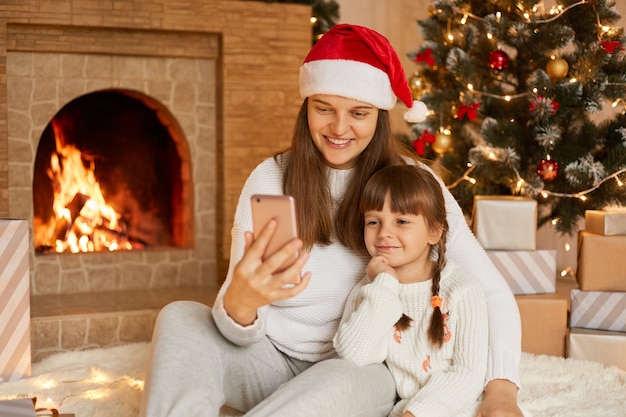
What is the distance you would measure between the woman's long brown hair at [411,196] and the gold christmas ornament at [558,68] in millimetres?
1389

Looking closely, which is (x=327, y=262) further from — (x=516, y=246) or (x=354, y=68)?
(x=516, y=246)

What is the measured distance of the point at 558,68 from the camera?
9.75ft

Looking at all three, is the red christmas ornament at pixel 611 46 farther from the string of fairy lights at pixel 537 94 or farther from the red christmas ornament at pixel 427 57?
the red christmas ornament at pixel 427 57

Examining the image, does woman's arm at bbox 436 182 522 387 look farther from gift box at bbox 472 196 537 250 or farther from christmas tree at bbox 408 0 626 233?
christmas tree at bbox 408 0 626 233

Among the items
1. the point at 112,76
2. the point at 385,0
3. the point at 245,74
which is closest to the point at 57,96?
the point at 112,76

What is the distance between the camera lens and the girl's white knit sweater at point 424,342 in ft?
5.38

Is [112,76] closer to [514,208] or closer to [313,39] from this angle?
[313,39]

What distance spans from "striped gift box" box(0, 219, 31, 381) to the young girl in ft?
3.49

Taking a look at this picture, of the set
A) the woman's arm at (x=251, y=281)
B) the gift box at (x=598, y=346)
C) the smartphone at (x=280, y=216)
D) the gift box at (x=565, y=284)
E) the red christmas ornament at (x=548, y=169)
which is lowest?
the gift box at (x=598, y=346)

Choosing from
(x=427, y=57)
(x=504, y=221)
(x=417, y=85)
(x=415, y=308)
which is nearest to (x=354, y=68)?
(x=415, y=308)

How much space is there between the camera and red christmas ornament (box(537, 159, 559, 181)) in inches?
118

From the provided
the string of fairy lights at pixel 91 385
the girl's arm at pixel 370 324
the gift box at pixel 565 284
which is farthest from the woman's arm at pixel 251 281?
the gift box at pixel 565 284

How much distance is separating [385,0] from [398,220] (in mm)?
2609

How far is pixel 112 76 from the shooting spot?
3230 mm
